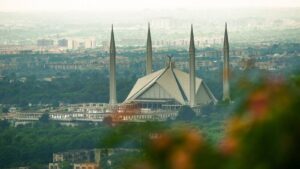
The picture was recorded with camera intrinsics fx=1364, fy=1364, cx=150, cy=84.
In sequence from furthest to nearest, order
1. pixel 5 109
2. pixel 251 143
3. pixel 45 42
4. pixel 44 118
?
pixel 45 42
pixel 5 109
pixel 44 118
pixel 251 143

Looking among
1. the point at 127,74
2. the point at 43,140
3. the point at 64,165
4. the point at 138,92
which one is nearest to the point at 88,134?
the point at 43,140

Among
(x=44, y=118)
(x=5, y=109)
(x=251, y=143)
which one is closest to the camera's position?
(x=251, y=143)

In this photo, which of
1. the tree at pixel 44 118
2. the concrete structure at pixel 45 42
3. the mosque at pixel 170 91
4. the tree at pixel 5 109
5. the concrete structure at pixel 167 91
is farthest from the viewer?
the concrete structure at pixel 45 42

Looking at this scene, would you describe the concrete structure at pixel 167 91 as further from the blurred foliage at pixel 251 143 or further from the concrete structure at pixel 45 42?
the blurred foliage at pixel 251 143

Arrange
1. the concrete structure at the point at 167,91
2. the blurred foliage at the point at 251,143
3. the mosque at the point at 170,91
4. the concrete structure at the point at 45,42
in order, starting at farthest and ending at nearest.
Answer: the concrete structure at the point at 45,42 → the concrete structure at the point at 167,91 → the mosque at the point at 170,91 → the blurred foliage at the point at 251,143

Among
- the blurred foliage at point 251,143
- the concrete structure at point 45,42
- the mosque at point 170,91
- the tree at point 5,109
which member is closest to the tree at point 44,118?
the mosque at point 170,91

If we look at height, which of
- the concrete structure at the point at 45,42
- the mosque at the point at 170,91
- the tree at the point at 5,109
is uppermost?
the concrete structure at the point at 45,42

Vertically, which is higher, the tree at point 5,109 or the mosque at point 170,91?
the mosque at point 170,91

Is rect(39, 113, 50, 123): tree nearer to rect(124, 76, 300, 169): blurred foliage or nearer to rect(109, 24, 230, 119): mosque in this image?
rect(109, 24, 230, 119): mosque

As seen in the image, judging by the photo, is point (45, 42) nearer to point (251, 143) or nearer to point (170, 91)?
point (170, 91)

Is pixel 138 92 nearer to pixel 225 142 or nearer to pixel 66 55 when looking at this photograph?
pixel 66 55

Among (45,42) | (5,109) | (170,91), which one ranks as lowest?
(5,109)

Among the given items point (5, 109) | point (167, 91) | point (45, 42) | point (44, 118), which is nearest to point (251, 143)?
point (44, 118)
